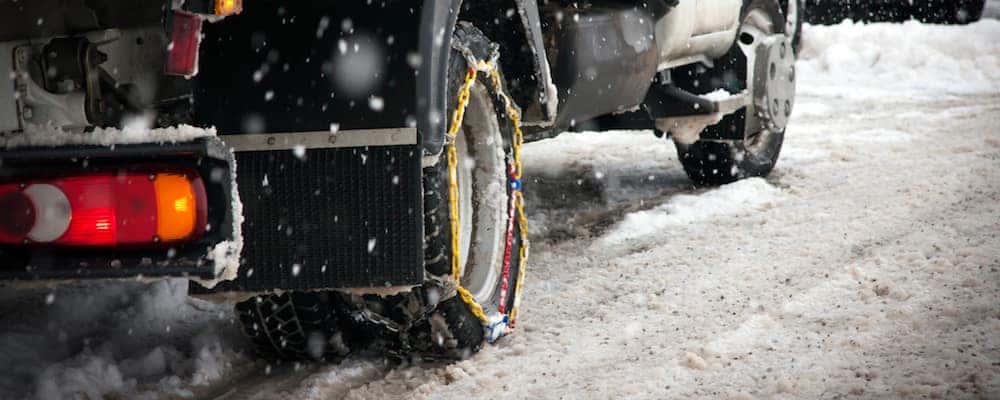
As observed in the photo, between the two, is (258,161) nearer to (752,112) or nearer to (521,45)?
(521,45)

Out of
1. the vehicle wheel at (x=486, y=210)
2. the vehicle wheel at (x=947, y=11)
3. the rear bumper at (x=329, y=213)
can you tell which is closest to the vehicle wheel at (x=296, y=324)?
the vehicle wheel at (x=486, y=210)

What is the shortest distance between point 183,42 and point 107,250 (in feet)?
1.64

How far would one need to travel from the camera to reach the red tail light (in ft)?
Result: 7.85

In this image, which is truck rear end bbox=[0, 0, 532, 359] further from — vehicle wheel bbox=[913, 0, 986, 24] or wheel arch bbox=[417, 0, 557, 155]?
vehicle wheel bbox=[913, 0, 986, 24]

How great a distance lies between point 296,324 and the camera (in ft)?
10.6

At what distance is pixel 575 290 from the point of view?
4062 mm

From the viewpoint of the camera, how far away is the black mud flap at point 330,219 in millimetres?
2707

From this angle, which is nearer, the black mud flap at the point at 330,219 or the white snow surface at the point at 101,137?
the white snow surface at the point at 101,137

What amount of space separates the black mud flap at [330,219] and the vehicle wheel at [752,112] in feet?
11.3

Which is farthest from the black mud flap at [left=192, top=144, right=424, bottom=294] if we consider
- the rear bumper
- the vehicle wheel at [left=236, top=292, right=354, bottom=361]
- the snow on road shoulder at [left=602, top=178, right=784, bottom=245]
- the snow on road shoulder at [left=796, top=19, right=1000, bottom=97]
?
the snow on road shoulder at [left=796, top=19, right=1000, bottom=97]

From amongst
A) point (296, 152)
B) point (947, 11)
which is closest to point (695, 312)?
point (296, 152)

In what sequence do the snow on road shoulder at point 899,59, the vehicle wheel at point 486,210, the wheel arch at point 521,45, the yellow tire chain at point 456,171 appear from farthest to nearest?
the snow on road shoulder at point 899,59 → the wheel arch at point 521,45 → the vehicle wheel at point 486,210 → the yellow tire chain at point 456,171

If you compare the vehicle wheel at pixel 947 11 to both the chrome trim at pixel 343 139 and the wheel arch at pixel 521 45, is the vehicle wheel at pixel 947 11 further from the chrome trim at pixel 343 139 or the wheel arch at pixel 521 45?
the chrome trim at pixel 343 139

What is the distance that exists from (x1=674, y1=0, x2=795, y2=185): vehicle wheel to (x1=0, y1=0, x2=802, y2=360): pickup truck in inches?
76.8
